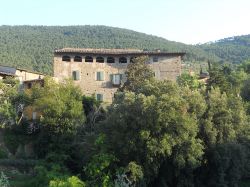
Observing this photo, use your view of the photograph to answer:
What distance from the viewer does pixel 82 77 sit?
50.4 metres

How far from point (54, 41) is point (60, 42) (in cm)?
210

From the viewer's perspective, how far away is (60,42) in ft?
406

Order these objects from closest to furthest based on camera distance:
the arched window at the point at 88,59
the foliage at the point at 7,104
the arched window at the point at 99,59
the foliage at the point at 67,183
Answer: the foliage at the point at 67,183
the foliage at the point at 7,104
the arched window at the point at 88,59
the arched window at the point at 99,59

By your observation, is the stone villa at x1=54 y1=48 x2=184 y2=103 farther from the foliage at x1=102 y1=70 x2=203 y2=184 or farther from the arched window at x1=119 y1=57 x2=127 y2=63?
the foliage at x1=102 y1=70 x2=203 y2=184

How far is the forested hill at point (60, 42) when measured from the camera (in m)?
99.9

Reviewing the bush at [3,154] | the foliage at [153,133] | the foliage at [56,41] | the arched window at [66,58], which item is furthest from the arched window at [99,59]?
the foliage at [56,41]

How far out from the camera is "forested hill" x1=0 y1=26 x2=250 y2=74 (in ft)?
328

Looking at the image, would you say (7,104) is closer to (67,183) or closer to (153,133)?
(67,183)

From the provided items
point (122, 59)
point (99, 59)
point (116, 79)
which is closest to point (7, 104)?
point (116, 79)

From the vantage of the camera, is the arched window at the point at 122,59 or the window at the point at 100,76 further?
the arched window at the point at 122,59

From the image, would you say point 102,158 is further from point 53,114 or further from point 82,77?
point 82,77

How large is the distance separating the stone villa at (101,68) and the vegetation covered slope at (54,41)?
137ft

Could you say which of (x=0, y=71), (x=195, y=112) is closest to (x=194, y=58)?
(x=0, y=71)

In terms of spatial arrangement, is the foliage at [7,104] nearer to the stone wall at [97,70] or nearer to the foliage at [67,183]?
the stone wall at [97,70]
